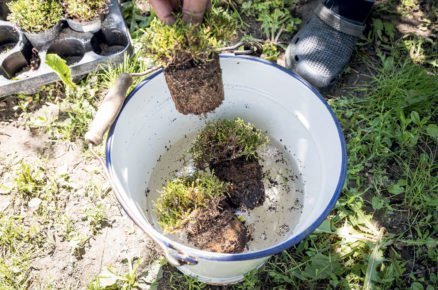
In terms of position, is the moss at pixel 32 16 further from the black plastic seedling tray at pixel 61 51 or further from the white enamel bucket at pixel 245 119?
the white enamel bucket at pixel 245 119

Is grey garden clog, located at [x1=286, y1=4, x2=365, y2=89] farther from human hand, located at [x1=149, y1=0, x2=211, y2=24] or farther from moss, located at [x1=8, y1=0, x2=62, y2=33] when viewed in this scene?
moss, located at [x1=8, y1=0, x2=62, y2=33]

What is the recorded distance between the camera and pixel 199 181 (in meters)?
1.70

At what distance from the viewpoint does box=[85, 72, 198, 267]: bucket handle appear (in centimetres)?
125

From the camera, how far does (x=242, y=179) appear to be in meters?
1.78

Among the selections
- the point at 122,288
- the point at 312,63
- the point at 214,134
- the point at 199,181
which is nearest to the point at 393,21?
the point at 312,63

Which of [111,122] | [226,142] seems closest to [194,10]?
[111,122]

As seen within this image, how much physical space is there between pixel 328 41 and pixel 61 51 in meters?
1.50

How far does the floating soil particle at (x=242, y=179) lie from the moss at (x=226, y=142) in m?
0.03

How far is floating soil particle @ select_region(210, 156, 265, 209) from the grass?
70 millimetres

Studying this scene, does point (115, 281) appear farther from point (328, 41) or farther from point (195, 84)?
point (328, 41)

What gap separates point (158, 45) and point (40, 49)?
1218mm

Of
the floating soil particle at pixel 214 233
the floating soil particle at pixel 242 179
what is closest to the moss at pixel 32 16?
the floating soil particle at pixel 242 179

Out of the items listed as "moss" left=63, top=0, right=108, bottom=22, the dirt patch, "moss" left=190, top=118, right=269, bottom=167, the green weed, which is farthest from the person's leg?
the green weed

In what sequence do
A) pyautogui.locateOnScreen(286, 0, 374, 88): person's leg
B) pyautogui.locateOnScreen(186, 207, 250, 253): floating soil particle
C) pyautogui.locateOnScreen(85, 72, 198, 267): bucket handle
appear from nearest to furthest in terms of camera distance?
pyautogui.locateOnScreen(85, 72, 198, 267): bucket handle < pyautogui.locateOnScreen(186, 207, 250, 253): floating soil particle < pyautogui.locateOnScreen(286, 0, 374, 88): person's leg
